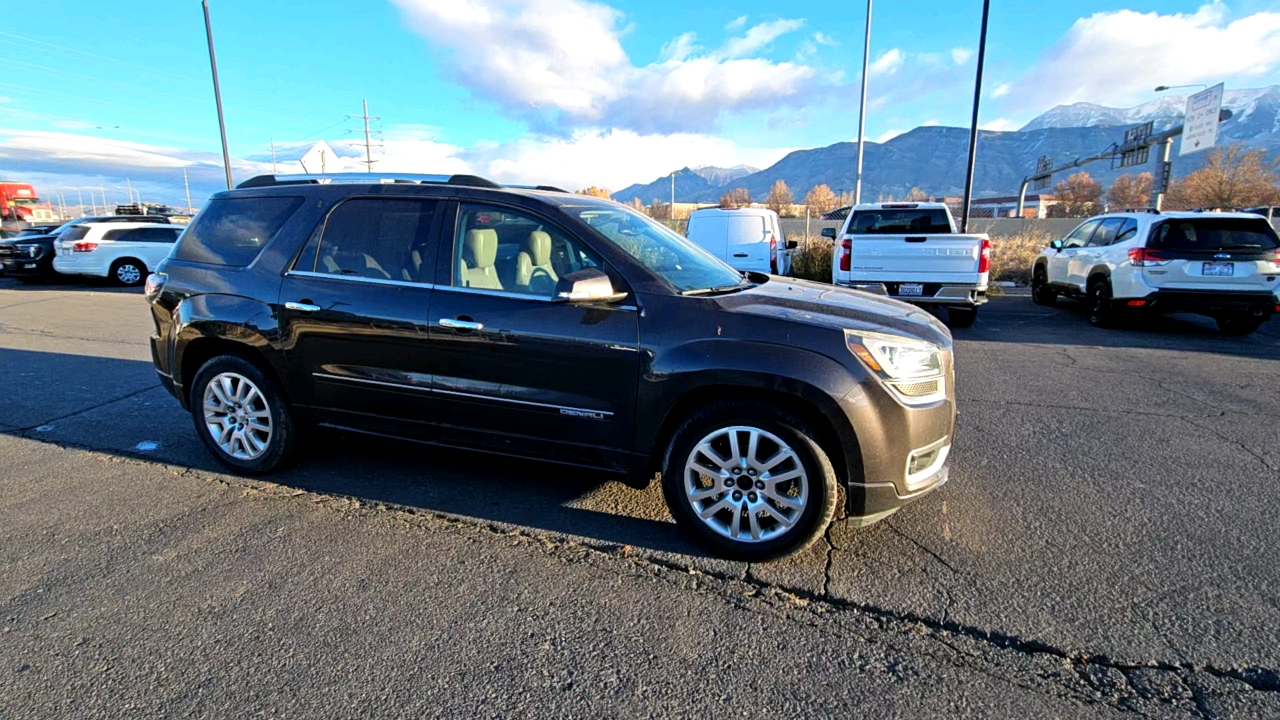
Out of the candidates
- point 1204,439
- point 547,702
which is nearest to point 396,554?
point 547,702

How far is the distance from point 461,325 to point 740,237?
9.08 m

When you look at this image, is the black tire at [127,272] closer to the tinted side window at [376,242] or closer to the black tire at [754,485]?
the tinted side window at [376,242]

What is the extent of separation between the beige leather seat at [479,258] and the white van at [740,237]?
8.41 meters

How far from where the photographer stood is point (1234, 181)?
5141 centimetres

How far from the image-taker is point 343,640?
8.28 ft

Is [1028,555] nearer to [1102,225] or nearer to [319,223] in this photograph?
[319,223]

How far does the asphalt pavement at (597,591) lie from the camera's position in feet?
7.45

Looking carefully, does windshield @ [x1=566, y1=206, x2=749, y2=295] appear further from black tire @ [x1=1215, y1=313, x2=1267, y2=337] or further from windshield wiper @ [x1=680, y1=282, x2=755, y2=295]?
black tire @ [x1=1215, y1=313, x2=1267, y2=337]

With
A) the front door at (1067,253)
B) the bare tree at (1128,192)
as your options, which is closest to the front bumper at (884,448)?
the front door at (1067,253)

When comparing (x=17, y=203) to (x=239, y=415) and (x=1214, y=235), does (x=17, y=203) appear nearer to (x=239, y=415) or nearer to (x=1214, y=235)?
(x=239, y=415)

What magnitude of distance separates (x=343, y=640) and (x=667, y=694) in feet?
4.19

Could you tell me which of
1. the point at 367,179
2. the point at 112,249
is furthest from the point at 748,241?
the point at 112,249

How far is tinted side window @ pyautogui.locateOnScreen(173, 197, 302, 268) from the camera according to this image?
4.12 m

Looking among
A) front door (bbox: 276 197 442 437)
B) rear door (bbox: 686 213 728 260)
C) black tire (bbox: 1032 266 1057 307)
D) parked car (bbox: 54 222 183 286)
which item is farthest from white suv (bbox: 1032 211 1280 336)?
parked car (bbox: 54 222 183 286)
